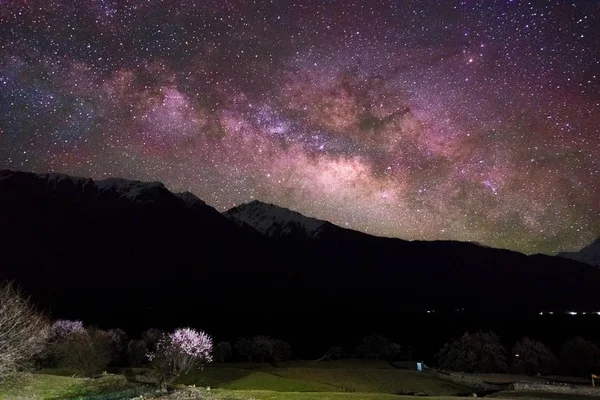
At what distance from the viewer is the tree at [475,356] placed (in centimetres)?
10931

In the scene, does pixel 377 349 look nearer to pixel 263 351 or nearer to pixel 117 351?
pixel 263 351

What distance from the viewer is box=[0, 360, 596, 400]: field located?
4931 cm

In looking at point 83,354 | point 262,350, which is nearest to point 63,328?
point 83,354

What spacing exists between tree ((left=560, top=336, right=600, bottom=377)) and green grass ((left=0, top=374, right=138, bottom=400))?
97472 millimetres

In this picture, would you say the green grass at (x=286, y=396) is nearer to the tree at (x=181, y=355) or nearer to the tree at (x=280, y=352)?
the tree at (x=181, y=355)

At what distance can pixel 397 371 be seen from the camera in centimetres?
8462

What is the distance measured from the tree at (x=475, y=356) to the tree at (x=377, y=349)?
16.7 meters

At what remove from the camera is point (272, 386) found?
69375 mm

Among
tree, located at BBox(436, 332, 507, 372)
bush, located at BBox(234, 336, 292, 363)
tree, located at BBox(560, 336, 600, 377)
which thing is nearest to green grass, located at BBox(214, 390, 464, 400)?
bush, located at BBox(234, 336, 292, 363)

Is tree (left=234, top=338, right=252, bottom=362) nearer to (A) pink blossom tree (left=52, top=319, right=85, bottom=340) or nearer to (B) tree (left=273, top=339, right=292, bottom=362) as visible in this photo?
(B) tree (left=273, top=339, right=292, bottom=362)

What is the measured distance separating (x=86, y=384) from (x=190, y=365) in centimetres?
1620

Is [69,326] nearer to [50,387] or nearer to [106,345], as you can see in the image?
[106,345]

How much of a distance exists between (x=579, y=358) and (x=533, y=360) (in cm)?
974

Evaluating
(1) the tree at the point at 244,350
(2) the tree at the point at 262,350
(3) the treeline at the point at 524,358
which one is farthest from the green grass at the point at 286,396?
(3) the treeline at the point at 524,358
